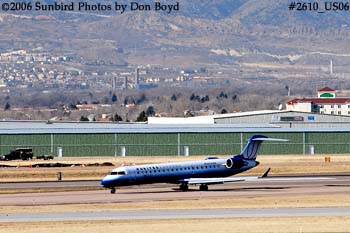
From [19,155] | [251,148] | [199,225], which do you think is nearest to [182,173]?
[251,148]

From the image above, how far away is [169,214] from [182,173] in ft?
70.5

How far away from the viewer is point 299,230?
192 feet

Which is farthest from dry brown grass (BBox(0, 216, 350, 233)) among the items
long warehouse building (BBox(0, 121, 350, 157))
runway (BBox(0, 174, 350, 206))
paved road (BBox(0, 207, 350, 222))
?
long warehouse building (BBox(0, 121, 350, 157))

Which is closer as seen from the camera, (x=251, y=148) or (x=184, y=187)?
(x=184, y=187)

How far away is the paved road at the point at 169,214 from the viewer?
214ft

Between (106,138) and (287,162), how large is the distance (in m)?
29.4

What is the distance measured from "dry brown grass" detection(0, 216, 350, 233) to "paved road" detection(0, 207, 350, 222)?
186cm

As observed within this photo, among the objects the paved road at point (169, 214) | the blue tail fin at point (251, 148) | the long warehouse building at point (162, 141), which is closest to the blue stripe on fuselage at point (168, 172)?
the blue tail fin at point (251, 148)

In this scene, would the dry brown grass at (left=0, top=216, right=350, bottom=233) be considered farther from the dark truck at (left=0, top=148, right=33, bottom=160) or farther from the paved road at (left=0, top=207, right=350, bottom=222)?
the dark truck at (left=0, top=148, right=33, bottom=160)

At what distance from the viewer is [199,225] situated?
60.9 meters

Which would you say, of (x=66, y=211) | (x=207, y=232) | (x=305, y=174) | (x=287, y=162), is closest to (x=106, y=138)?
(x=287, y=162)

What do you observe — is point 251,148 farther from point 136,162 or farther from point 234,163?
point 136,162

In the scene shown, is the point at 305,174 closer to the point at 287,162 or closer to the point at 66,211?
the point at 287,162

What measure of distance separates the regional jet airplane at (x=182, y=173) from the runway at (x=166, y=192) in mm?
773
